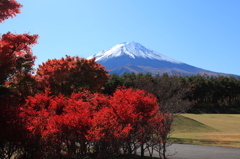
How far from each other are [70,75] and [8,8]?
422 inches

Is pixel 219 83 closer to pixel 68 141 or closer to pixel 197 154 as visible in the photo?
pixel 197 154

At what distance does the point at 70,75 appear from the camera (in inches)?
885

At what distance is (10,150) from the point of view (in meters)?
6.98

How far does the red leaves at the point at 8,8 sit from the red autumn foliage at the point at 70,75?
22.2 feet

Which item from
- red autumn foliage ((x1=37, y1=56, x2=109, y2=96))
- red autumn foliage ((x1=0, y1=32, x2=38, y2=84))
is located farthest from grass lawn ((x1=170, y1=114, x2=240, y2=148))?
red autumn foliage ((x1=0, y1=32, x2=38, y2=84))

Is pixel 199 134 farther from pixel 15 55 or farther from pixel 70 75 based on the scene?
pixel 15 55

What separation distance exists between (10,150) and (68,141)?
173cm

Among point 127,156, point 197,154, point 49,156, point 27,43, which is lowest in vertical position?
point 197,154

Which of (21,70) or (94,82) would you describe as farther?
(94,82)

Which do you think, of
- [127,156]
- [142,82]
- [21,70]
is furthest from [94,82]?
[127,156]

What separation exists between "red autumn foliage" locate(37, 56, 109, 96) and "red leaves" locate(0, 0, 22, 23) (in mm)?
6762

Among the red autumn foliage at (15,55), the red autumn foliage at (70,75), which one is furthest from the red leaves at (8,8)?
the red autumn foliage at (70,75)

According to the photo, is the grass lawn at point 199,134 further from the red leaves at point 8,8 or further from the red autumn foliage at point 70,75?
the red leaves at point 8,8

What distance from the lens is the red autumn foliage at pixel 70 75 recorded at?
21.3 meters
